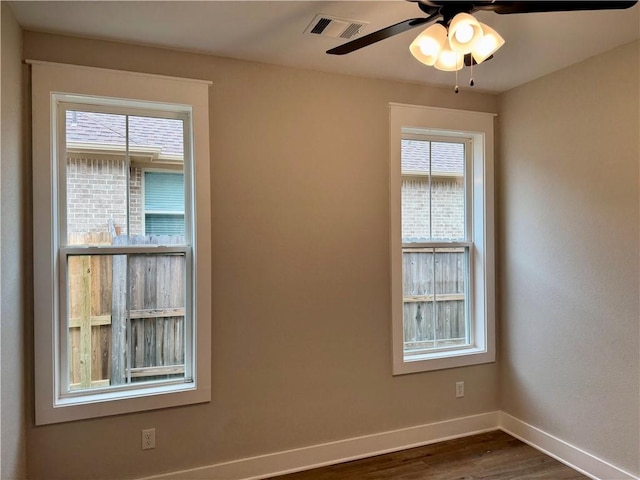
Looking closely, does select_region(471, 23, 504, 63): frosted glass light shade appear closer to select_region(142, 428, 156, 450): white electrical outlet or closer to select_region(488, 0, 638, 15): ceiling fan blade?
select_region(488, 0, 638, 15): ceiling fan blade

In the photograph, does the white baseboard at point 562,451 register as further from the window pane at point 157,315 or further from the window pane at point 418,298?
the window pane at point 157,315

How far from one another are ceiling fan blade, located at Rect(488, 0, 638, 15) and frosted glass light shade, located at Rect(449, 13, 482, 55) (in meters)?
0.08

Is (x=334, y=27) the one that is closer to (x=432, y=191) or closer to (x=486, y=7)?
(x=486, y=7)

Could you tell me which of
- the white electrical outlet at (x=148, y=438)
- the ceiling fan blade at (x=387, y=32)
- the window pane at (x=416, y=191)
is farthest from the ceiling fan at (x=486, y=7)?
the white electrical outlet at (x=148, y=438)

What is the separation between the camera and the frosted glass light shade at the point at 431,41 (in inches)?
64.6

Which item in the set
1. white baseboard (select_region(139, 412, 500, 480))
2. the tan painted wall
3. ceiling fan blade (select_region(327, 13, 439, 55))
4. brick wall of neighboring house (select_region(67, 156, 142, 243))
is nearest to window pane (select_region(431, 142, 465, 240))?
the tan painted wall

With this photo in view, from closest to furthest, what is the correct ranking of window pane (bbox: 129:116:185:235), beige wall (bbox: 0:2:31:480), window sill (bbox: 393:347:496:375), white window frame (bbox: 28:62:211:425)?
beige wall (bbox: 0:2:31:480) → white window frame (bbox: 28:62:211:425) → window pane (bbox: 129:116:185:235) → window sill (bbox: 393:347:496:375)

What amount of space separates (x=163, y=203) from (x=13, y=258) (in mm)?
821

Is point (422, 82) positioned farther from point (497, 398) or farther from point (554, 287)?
point (497, 398)

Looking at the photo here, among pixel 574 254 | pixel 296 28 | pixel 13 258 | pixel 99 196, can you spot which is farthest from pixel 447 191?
pixel 13 258

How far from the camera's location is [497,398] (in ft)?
10.9

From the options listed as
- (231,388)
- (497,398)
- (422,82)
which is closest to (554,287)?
(497,398)

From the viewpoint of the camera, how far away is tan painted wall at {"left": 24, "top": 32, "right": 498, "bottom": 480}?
2.42 metres

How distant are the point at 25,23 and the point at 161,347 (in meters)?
1.90
